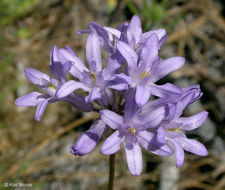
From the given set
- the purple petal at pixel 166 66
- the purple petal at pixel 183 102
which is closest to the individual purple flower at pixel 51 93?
the purple petal at pixel 166 66

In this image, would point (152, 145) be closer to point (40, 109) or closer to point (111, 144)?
point (111, 144)

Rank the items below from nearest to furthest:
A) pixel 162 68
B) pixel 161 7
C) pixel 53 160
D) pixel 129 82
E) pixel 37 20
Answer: pixel 129 82 → pixel 162 68 → pixel 53 160 → pixel 161 7 → pixel 37 20

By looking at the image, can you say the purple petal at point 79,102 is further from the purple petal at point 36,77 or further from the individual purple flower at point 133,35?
the individual purple flower at point 133,35

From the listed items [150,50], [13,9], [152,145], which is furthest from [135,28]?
[13,9]

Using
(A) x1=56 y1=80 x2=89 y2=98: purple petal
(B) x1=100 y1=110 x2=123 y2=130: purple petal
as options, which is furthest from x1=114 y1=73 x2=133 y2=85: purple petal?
(A) x1=56 y1=80 x2=89 y2=98: purple petal

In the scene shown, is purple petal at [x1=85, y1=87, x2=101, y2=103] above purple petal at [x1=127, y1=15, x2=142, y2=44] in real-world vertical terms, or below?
below

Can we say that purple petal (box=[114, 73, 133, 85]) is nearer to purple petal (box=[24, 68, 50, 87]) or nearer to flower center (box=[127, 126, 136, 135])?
flower center (box=[127, 126, 136, 135])

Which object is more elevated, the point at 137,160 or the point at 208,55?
the point at 137,160

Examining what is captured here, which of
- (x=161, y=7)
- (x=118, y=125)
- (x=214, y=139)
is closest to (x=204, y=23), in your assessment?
(x=161, y=7)

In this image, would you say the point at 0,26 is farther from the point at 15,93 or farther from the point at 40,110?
the point at 40,110
